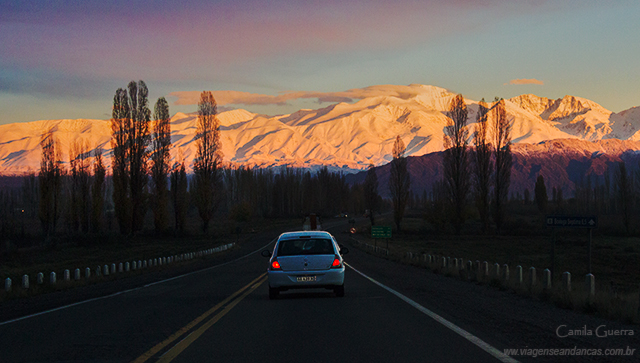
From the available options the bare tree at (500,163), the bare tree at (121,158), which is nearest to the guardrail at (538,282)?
the bare tree at (121,158)

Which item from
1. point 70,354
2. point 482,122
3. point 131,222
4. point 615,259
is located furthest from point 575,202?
point 70,354

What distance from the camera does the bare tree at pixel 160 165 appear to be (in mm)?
65688

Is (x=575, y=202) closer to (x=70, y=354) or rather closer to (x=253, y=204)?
(x=253, y=204)

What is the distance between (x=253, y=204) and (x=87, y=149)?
49.8m

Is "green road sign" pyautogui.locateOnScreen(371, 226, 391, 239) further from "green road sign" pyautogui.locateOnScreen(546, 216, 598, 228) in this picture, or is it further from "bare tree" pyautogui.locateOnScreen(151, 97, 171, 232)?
"green road sign" pyautogui.locateOnScreen(546, 216, 598, 228)

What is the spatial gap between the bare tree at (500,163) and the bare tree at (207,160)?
111ft

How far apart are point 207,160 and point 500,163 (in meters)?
36.3

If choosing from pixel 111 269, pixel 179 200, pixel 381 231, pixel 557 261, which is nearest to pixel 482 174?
pixel 557 261

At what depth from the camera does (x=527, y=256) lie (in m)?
52.7

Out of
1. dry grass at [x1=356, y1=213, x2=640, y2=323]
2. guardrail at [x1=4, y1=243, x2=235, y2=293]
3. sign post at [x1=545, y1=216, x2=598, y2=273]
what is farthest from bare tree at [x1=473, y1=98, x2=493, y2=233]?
sign post at [x1=545, y1=216, x2=598, y2=273]

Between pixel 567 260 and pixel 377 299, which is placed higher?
pixel 377 299

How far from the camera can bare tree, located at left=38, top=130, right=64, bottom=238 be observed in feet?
237

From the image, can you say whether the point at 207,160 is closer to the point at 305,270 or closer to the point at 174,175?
the point at 174,175

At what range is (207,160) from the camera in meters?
72.4
